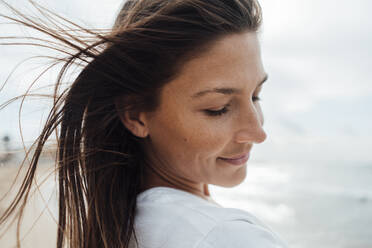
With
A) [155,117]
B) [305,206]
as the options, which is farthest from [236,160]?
[305,206]

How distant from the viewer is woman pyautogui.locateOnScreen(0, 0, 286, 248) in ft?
4.47

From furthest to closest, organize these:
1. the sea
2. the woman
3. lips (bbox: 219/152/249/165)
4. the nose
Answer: the sea, lips (bbox: 219/152/249/165), the nose, the woman

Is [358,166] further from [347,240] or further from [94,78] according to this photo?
[94,78]

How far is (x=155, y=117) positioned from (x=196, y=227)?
0.49 metres

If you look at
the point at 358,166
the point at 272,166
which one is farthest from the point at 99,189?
the point at 272,166

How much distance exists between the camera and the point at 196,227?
120cm

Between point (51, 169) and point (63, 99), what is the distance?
0.32 meters

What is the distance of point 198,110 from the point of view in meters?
1.43

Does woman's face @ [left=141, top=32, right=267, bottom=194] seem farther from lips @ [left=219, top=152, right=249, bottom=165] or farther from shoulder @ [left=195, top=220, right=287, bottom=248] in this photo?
shoulder @ [left=195, top=220, right=287, bottom=248]

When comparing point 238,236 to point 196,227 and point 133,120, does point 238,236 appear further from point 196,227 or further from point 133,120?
point 133,120

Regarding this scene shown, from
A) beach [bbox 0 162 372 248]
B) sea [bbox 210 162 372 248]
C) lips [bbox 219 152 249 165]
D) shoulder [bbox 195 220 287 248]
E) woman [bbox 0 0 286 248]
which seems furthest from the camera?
sea [bbox 210 162 372 248]

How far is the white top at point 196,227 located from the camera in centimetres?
116

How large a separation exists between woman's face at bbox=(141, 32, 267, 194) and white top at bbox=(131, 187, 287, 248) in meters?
0.22

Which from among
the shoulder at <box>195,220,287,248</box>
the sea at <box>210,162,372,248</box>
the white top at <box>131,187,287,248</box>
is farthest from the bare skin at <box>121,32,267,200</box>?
the sea at <box>210,162,372,248</box>
